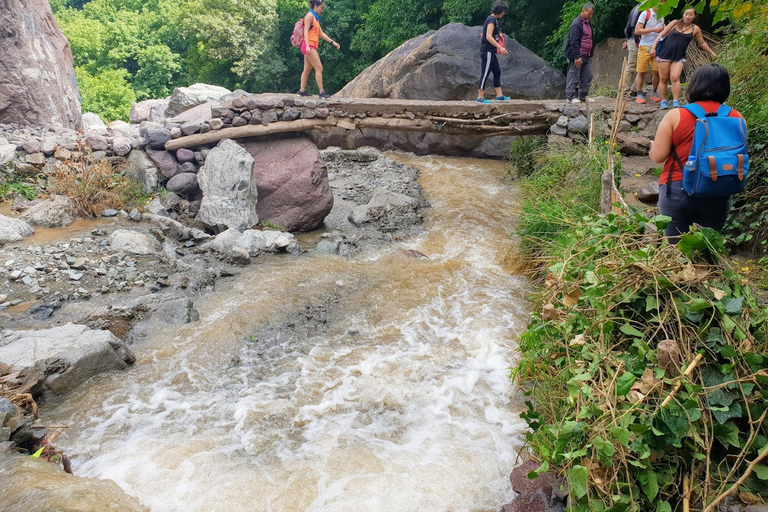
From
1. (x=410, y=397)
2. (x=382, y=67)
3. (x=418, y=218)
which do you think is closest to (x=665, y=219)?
(x=410, y=397)

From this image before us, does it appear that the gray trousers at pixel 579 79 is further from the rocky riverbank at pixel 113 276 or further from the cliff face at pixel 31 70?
the cliff face at pixel 31 70

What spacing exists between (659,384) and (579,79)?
8.33 metres

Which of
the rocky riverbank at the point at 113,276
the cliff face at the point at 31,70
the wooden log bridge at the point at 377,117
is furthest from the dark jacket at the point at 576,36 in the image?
the cliff face at the point at 31,70

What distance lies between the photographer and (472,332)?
4.75 m

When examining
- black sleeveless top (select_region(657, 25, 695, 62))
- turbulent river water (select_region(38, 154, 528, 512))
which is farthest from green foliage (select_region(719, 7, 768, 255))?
turbulent river water (select_region(38, 154, 528, 512))

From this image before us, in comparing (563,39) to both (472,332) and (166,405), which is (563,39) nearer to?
(472,332)

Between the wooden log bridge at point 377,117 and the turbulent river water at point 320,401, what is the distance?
3.32 metres

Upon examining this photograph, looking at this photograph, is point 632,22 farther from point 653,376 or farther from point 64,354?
point 64,354

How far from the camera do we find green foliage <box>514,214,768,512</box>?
6.85ft

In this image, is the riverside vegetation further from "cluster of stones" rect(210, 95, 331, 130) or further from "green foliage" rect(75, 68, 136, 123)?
Answer: "green foliage" rect(75, 68, 136, 123)

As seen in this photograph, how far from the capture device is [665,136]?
3.12m

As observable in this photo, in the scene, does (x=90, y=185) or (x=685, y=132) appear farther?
(x=90, y=185)

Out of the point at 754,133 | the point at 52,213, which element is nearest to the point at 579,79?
the point at 754,133

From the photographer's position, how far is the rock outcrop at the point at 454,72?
38.7ft
